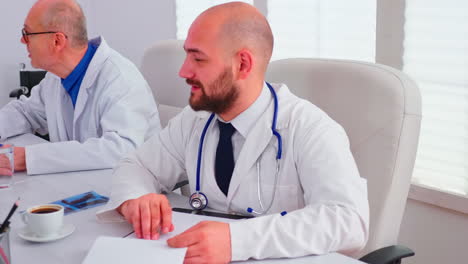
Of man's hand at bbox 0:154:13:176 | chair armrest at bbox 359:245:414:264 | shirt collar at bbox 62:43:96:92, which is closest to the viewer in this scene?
chair armrest at bbox 359:245:414:264

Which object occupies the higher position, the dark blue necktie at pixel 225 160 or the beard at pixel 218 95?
the beard at pixel 218 95

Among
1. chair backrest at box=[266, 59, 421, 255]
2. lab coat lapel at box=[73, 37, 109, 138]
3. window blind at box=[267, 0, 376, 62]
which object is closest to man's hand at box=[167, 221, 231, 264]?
chair backrest at box=[266, 59, 421, 255]

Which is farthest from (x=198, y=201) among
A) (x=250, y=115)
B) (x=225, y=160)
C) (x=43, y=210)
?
(x=43, y=210)

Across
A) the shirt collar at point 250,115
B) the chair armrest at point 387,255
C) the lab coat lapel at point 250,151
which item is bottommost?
the chair armrest at point 387,255

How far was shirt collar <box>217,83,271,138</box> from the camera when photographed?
4.46 feet

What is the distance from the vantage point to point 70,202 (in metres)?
1.37

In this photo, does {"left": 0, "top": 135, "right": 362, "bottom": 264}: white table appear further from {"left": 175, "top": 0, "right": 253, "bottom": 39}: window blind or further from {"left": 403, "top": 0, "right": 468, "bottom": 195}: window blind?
{"left": 175, "top": 0, "right": 253, "bottom": 39}: window blind

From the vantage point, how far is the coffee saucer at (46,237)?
3.61ft

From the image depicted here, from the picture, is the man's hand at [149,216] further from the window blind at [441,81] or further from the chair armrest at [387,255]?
the window blind at [441,81]

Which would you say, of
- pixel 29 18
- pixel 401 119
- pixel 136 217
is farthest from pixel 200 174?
pixel 29 18

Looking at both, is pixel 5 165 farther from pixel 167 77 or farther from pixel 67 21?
pixel 167 77

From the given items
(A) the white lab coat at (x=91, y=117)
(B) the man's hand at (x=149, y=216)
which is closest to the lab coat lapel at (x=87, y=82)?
(A) the white lab coat at (x=91, y=117)

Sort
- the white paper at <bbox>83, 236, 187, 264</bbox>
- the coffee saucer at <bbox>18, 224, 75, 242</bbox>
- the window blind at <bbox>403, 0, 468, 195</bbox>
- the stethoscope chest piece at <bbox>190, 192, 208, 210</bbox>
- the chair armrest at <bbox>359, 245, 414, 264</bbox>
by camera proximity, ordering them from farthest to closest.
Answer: the window blind at <bbox>403, 0, 468, 195</bbox>
the stethoscope chest piece at <bbox>190, 192, 208, 210</bbox>
the chair armrest at <bbox>359, 245, 414, 264</bbox>
the coffee saucer at <bbox>18, 224, 75, 242</bbox>
the white paper at <bbox>83, 236, 187, 264</bbox>

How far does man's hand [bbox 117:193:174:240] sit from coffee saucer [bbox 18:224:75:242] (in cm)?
13
